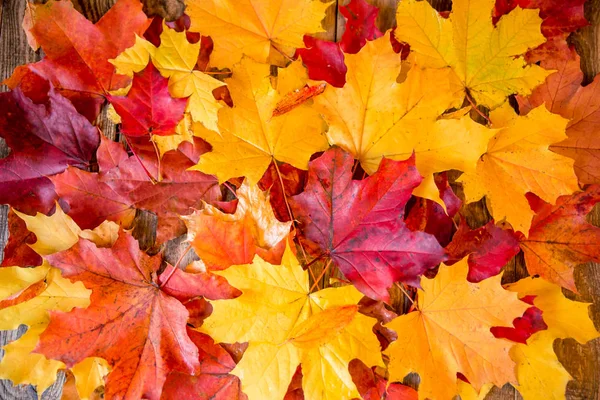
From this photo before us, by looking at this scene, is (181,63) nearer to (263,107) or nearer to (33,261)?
(263,107)

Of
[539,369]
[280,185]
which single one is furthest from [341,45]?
[539,369]

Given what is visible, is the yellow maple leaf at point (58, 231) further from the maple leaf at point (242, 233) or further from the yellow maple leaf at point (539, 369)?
the yellow maple leaf at point (539, 369)

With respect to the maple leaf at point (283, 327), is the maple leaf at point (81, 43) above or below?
above

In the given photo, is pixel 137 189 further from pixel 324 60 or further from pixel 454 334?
pixel 454 334

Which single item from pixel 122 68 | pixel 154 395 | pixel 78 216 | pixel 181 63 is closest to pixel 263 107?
pixel 181 63

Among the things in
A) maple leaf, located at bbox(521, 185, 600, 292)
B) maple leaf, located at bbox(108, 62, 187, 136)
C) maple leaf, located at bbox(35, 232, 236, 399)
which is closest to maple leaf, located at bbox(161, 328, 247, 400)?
maple leaf, located at bbox(35, 232, 236, 399)

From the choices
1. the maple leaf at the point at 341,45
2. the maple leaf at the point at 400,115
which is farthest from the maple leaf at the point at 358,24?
the maple leaf at the point at 400,115
